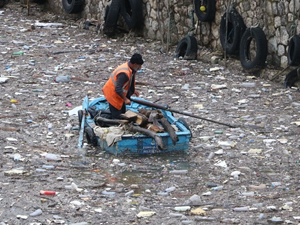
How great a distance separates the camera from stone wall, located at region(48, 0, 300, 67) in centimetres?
990

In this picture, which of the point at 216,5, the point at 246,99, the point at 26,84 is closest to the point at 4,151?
the point at 26,84

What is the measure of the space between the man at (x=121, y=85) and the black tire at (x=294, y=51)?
3254 millimetres

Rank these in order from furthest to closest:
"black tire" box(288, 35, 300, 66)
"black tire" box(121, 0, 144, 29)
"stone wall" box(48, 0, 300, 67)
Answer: "black tire" box(121, 0, 144, 29), "stone wall" box(48, 0, 300, 67), "black tire" box(288, 35, 300, 66)

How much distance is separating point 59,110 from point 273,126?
3.16 meters

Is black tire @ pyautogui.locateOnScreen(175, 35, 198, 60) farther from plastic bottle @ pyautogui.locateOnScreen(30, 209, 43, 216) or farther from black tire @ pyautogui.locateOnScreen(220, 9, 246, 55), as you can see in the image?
plastic bottle @ pyautogui.locateOnScreen(30, 209, 43, 216)

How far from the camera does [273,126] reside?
8086 mm

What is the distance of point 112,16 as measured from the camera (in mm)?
13094

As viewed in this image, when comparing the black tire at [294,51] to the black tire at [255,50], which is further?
the black tire at [255,50]

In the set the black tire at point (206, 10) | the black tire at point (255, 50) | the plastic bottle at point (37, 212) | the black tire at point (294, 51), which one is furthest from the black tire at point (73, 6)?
the plastic bottle at point (37, 212)

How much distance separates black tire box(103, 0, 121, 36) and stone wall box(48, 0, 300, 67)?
63 cm

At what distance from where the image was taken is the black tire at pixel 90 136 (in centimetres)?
713

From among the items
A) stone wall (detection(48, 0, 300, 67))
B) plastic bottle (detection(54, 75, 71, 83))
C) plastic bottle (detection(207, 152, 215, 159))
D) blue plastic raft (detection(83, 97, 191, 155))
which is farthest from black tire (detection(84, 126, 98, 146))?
stone wall (detection(48, 0, 300, 67))

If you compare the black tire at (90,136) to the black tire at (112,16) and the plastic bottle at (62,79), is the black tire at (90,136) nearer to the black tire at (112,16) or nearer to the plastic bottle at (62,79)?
the plastic bottle at (62,79)

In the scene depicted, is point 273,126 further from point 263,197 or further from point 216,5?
point 216,5
